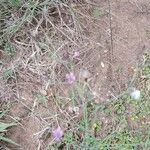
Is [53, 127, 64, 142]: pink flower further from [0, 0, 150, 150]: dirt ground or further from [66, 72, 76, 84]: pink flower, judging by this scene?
[66, 72, 76, 84]: pink flower

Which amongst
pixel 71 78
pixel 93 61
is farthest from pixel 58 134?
pixel 93 61

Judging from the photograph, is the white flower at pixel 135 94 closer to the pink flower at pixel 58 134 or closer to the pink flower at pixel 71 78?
the pink flower at pixel 71 78

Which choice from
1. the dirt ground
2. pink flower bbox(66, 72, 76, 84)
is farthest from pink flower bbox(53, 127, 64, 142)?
pink flower bbox(66, 72, 76, 84)

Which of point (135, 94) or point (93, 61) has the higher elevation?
point (93, 61)

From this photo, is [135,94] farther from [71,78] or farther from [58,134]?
[58,134]

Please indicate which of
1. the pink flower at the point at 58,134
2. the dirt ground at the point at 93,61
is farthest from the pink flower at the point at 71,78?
the pink flower at the point at 58,134

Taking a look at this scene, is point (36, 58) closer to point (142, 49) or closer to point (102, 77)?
point (102, 77)
